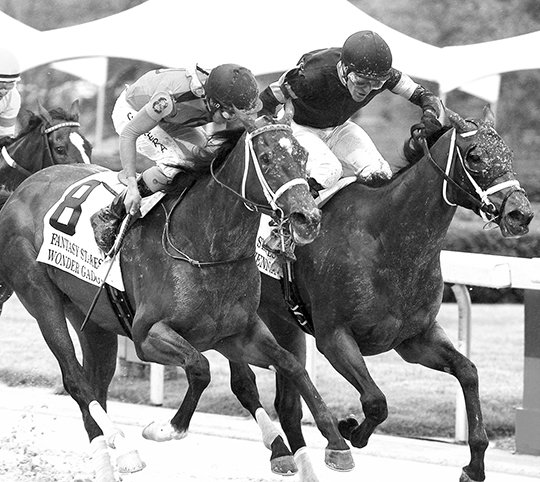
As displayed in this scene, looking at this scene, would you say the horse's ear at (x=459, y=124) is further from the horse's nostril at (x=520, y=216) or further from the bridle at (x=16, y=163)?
the bridle at (x=16, y=163)

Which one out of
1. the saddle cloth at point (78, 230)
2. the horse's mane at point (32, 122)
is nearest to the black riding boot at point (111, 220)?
the saddle cloth at point (78, 230)

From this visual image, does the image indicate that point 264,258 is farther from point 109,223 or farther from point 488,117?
point 488,117

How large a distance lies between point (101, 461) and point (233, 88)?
6.09ft

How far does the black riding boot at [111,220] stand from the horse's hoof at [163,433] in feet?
2.89

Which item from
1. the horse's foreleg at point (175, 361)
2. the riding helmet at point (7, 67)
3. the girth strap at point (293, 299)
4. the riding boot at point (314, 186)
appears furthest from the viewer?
the riding helmet at point (7, 67)

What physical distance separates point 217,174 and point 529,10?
52.0 ft

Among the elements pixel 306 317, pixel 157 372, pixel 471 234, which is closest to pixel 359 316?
pixel 306 317

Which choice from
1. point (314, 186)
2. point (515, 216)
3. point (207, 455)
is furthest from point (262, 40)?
point (515, 216)

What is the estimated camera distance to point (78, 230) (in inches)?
250

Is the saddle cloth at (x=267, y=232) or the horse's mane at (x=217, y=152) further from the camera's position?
the saddle cloth at (x=267, y=232)

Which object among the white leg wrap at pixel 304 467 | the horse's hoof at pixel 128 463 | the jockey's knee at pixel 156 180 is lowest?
the white leg wrap at pixel 304 467

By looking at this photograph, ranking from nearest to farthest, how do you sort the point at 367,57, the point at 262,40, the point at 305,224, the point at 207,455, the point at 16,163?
1. the point at 305,224
2. the point at 367,57
3. the point at 207,455
4. the point at 16,163
5. the point at 262,40

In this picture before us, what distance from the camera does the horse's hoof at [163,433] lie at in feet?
18.8

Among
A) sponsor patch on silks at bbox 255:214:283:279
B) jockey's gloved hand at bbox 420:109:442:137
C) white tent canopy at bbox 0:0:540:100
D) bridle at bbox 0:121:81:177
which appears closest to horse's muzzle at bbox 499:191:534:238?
jockey's gloved hand at bbox 420:109:442:137
